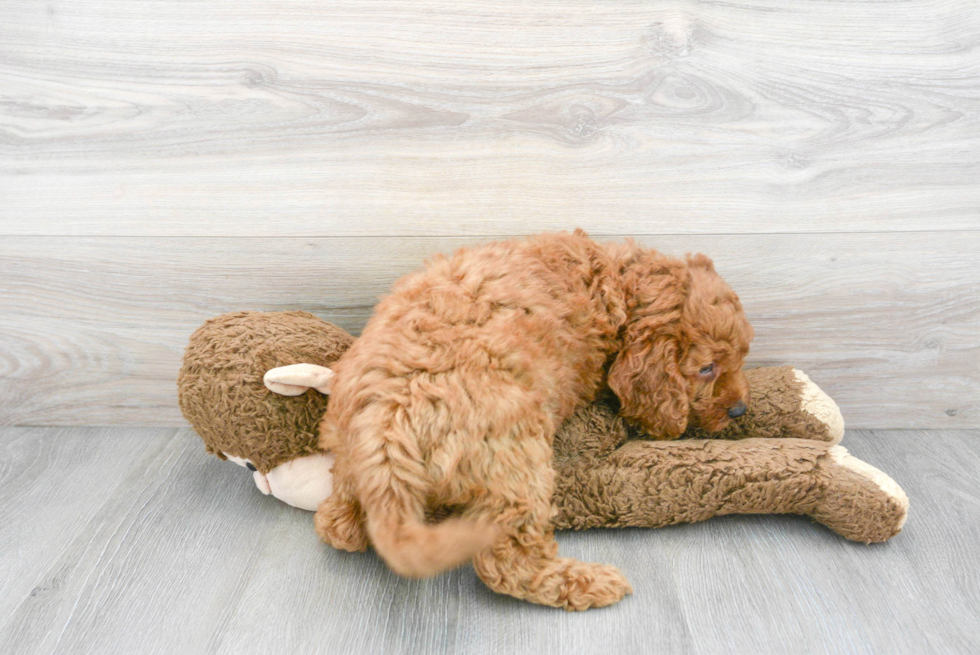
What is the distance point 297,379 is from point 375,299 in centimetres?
40

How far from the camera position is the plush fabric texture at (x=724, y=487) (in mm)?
1400

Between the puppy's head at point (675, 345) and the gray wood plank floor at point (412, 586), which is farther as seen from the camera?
the puppy's head at point (675, 345)

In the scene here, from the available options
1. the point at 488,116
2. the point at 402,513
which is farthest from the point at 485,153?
the point at 402,513

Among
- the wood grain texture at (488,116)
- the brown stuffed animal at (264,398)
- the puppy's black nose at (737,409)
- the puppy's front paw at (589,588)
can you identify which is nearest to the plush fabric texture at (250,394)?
the brown stuffed animal at (264,398)

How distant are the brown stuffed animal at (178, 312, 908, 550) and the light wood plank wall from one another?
31cm

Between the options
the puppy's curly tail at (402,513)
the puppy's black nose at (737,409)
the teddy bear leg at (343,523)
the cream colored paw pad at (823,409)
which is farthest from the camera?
the cream colored paw pad at (823,409)

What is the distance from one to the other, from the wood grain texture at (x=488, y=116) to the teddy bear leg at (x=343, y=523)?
668 millimetres

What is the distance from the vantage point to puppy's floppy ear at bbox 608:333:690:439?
142 centimetres

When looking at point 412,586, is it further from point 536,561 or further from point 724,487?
point 724,487

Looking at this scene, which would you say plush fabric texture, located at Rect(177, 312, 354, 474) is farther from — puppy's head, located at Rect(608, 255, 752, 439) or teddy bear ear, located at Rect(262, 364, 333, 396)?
puppy's head, located at Rect(608, 255, 752, 439)

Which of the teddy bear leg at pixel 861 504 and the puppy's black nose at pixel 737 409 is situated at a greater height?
the puppy's black nose at pixel 737 409

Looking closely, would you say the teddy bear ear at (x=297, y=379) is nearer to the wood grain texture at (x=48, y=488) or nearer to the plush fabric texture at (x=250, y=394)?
the plush fabric texture at (x=250, y=394)

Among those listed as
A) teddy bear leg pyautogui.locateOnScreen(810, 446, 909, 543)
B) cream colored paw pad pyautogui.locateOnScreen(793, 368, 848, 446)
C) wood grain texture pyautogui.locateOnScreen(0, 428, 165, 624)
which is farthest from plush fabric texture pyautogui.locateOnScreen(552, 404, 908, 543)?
wood grain texture pyautogui.locateOnScreen(0, 428, 165, 624)

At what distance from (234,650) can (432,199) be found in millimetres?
1053
